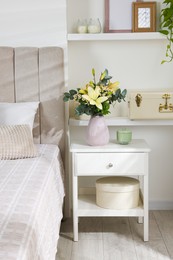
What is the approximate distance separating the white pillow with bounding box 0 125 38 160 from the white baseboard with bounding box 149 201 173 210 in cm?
118

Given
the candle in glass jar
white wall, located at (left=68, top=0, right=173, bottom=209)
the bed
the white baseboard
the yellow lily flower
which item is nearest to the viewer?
the bed

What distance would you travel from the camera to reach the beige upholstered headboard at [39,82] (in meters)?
3.26

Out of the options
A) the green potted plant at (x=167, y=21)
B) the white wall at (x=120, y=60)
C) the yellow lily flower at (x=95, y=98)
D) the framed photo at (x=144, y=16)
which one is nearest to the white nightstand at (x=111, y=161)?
the yellow lily flower at (x=95, y=98)

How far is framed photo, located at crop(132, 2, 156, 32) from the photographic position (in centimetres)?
339

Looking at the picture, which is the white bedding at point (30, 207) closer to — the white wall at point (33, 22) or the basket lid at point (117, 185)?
Result: the basket lid at point (117, 185)

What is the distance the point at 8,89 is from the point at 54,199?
3.46 ft

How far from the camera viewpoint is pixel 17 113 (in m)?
3.14

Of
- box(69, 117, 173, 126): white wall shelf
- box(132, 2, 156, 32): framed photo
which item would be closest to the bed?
box(69, 117, 173, 126): white wall shelf

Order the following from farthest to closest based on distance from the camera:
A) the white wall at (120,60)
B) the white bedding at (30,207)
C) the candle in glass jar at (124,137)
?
the white wall at (120,60)
the candle in glass jar at (124,137)
the white bedding at (30,207)

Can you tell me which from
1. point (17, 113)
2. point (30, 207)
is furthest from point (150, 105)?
point (30, 207)

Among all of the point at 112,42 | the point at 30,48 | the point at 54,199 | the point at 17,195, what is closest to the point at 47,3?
the point at 30,48

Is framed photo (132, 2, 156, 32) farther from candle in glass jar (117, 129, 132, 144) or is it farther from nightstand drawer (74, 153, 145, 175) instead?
nightstand drawer (74, 153, 145, 175)

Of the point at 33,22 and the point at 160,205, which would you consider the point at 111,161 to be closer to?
the point at 160,205

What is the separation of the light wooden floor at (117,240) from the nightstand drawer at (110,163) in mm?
428
